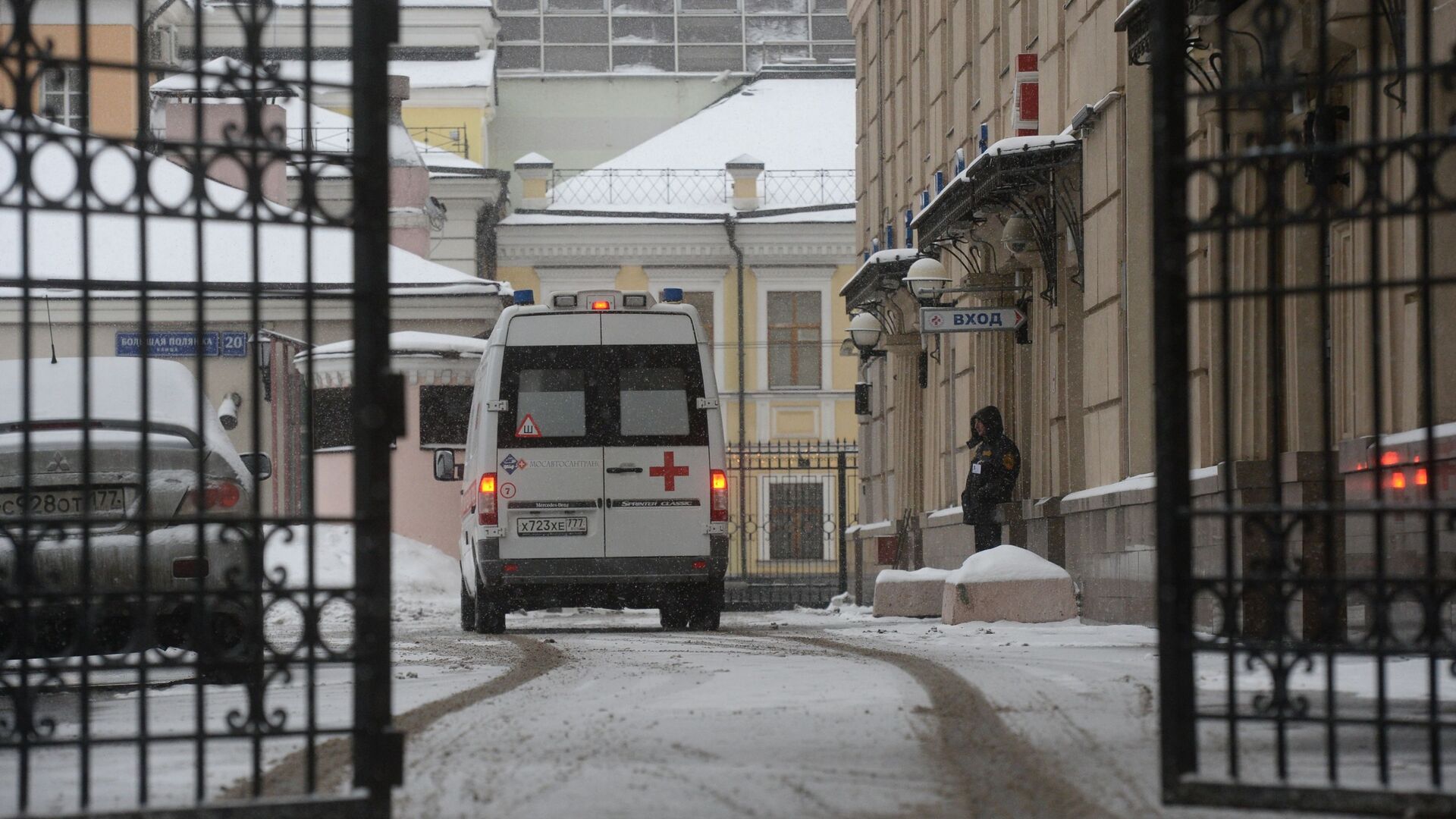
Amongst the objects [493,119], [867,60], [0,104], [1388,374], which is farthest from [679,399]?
[493,119]

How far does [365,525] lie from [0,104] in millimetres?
1703

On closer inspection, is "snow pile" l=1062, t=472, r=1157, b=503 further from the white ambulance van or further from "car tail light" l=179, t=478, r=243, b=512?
"car tail light" l=179, t=478, r=243, b=512

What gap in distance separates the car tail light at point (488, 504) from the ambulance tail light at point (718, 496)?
1688 mm

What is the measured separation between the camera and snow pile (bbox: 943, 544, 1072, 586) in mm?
16219

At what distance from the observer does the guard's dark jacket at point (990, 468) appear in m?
18.8

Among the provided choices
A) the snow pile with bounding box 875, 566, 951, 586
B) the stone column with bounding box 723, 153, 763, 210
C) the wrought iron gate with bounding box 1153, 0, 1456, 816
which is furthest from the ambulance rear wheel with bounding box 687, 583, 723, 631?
the stone column with bounding box 723, 153, 763, 210

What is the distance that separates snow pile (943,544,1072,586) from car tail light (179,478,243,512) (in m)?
7.24

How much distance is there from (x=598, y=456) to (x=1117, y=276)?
425 cm

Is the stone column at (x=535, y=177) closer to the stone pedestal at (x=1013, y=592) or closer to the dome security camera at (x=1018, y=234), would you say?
the dome security camera at (x=1018, y=234)

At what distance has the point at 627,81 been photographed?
2231 inches

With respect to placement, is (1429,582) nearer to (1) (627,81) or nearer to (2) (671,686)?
(2) (671,686)

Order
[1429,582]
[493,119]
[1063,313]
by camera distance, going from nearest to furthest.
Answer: [1429,582], [1063,313], [493,119]

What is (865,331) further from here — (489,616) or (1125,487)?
(1125,487)

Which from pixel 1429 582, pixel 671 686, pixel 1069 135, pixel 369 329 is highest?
pixel 1069 135
